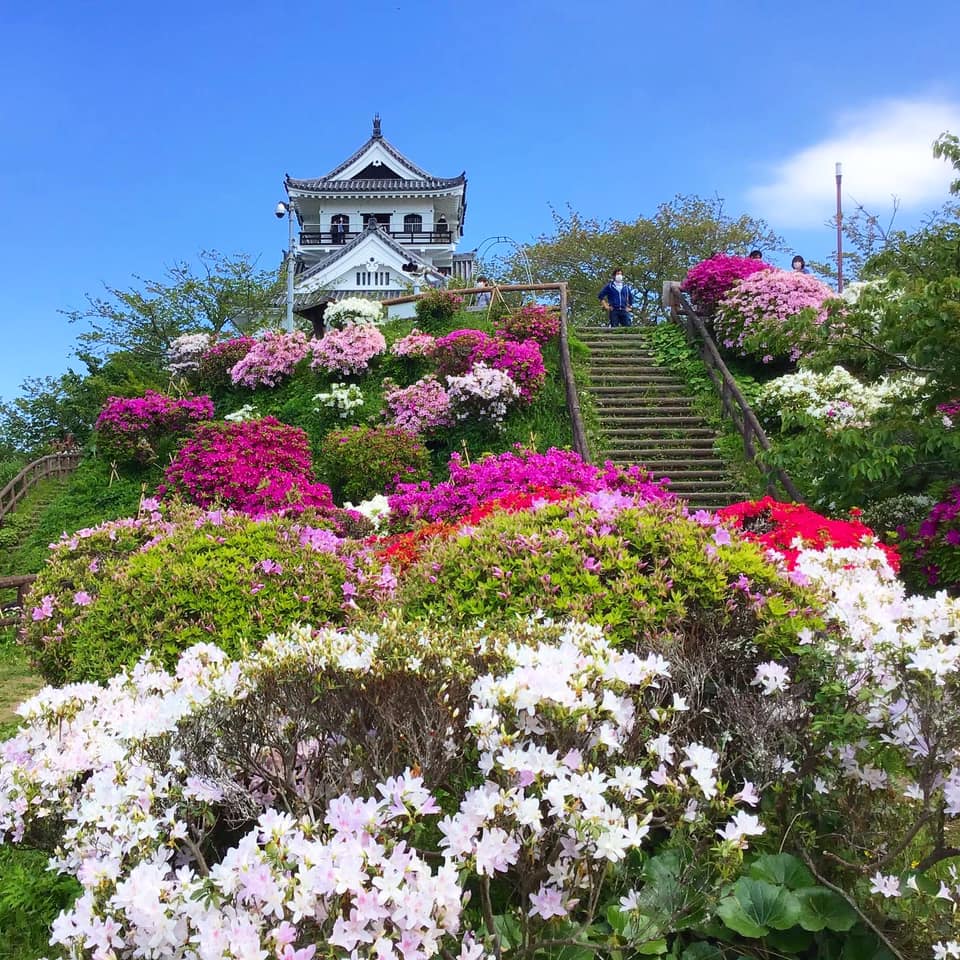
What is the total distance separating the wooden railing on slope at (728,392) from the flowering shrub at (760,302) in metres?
0.41

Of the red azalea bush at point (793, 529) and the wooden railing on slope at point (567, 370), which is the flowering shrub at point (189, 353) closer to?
the wooden railing on slope at point (567, 370)

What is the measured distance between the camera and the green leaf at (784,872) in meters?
2.47

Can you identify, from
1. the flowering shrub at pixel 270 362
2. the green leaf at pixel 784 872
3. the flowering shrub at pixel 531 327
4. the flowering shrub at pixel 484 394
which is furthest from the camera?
the flowering shrub at pixel 270 362

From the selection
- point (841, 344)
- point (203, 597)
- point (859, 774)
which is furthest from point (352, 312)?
point (859, 774)

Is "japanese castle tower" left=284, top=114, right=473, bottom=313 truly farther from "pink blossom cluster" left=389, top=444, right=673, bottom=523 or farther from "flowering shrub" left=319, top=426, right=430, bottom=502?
"pink blossom cluster" left=389, top=444, right=673, bottom=523

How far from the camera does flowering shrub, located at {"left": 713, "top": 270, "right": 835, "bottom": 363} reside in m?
→ 14.9

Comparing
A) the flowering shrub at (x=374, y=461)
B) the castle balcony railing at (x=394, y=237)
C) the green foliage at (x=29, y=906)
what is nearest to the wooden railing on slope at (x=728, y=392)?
the flowering shrub at (x=374, y=461)

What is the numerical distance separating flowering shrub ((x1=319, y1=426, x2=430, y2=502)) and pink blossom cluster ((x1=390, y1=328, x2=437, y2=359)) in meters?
2.84

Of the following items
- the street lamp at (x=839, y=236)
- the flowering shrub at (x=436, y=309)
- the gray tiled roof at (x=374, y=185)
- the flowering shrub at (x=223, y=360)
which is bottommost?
the flowering shrub at (x=223, y=360)

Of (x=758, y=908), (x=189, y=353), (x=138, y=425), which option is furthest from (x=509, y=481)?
(x=189, y=353)

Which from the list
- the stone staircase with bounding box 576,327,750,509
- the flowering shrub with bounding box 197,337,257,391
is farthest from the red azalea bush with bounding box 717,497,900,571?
the flowering shrub with bounding box 197,337,257,391

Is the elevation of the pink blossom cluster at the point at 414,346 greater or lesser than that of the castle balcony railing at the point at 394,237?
lesser

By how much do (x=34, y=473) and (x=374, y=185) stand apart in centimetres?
2808

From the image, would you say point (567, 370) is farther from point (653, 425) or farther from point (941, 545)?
point (941, 545)
